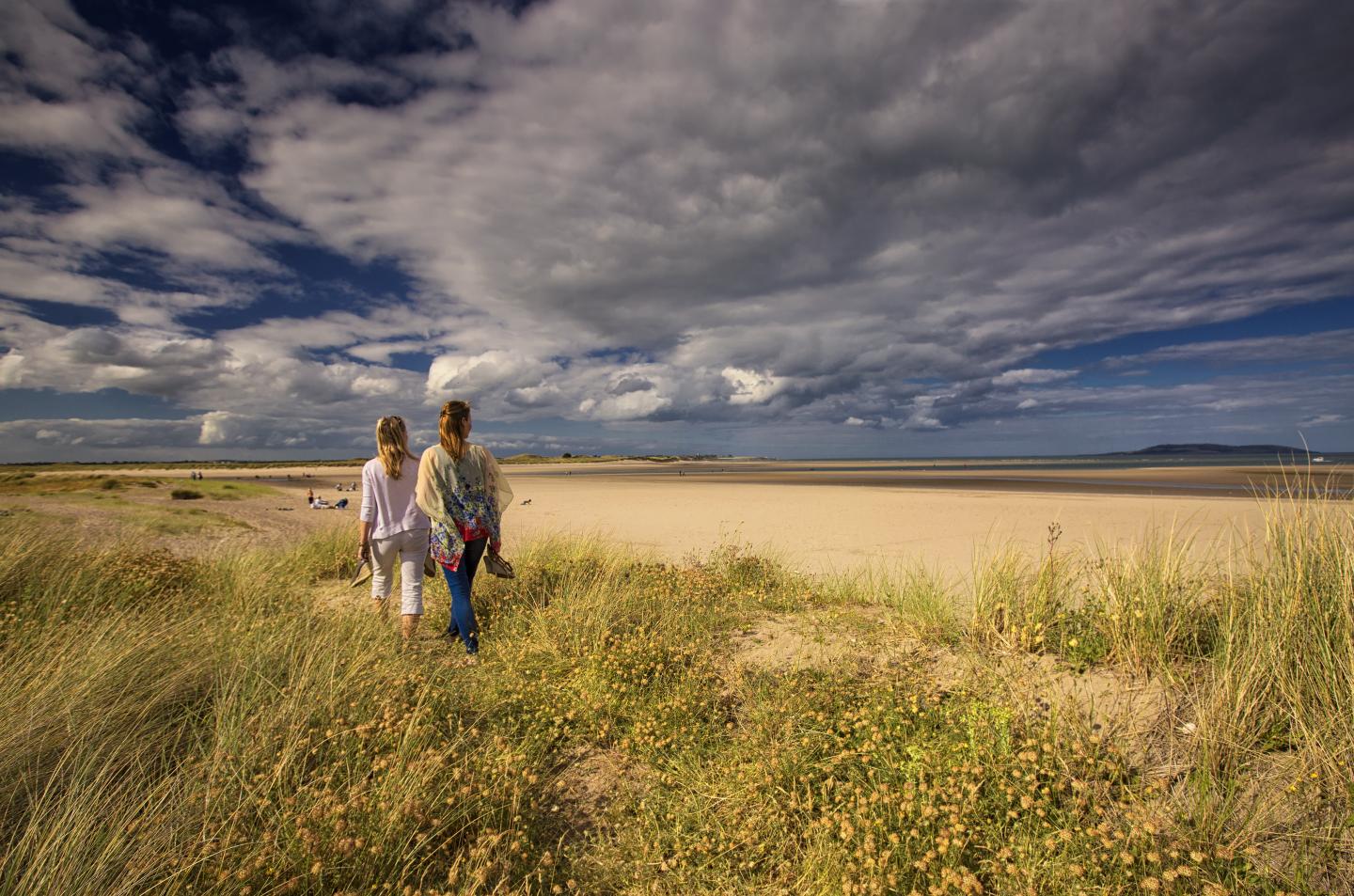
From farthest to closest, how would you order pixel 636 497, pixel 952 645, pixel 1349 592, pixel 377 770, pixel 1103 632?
1. pixel 636 497
2. pixel 952 645
3. pixel 1103 632
4. pixel 1349 592
5. pixel 377 770

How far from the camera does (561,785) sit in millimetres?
3756

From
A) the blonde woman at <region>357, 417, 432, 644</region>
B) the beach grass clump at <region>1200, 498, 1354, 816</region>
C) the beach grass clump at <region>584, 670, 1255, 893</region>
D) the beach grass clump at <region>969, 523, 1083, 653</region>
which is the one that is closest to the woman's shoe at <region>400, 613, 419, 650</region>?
the blonde woman at <region>357, 417, 432, 644</region>

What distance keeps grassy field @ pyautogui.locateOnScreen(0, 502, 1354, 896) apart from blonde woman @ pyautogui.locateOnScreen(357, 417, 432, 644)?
2.22ft

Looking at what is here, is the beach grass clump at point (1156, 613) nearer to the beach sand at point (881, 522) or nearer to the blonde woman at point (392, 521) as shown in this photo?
the beach sand at point (881, 522)

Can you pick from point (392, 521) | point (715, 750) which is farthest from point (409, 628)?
point (715, 750)

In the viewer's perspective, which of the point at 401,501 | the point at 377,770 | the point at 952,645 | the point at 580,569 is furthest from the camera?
the point at 580,569

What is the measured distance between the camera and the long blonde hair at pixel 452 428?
19.1 ft

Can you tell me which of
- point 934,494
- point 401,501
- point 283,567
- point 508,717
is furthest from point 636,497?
point 508,717

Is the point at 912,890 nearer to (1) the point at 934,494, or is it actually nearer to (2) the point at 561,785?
(2) the point at 561,785

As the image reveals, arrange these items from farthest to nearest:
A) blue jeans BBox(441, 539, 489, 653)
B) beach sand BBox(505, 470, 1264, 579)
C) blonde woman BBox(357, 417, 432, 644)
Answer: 1. beach sand BBox(505, 470, 1264, 579)
2. blonde woman BBox(357, 417, 432, 644)
3. blue jeans BBox(441, 539, 489, 653)

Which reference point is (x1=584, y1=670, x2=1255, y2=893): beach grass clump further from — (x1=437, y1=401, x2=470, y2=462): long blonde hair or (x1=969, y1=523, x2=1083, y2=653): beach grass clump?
(x1=437, y1=401, x2=470, y2=462): long blonde hair

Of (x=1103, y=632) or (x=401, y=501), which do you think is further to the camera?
(x=401, y=501)

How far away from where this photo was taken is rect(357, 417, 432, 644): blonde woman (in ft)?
19.6

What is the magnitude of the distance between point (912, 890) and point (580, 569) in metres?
5.72
